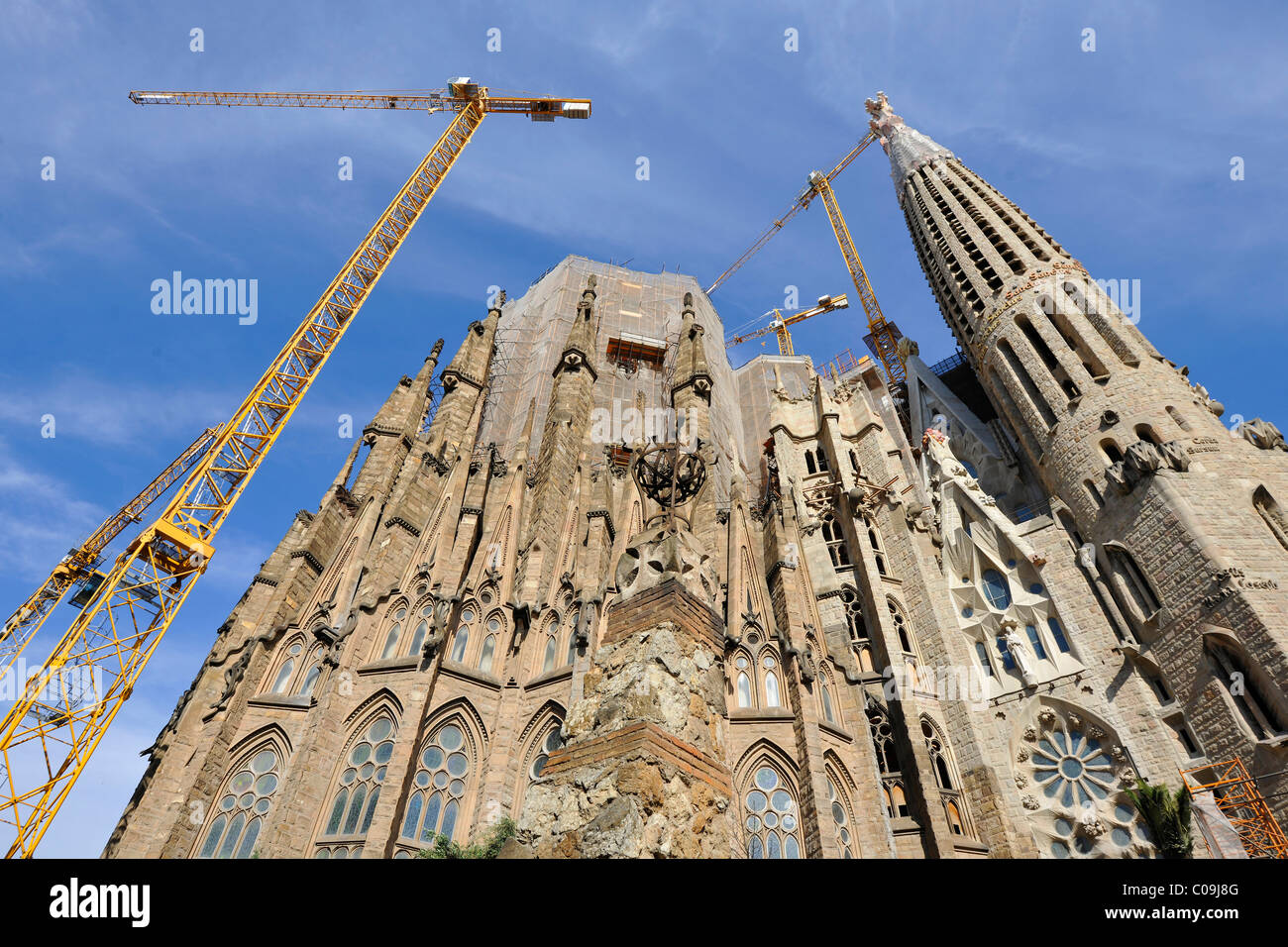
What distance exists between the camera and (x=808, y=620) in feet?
62.0

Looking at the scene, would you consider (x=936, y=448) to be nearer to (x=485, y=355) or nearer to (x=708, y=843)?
(x=485, y=355)

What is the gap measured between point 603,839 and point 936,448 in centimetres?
2536

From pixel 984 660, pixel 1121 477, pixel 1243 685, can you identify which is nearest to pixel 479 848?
pixel 984 660

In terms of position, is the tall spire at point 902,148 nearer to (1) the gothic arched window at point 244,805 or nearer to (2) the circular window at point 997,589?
(2) the circular window at point 997,589

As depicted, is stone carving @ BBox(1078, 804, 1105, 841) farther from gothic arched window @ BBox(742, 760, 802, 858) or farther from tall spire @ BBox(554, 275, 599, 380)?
tall spire @ BBox(554, 275, 599, 380)

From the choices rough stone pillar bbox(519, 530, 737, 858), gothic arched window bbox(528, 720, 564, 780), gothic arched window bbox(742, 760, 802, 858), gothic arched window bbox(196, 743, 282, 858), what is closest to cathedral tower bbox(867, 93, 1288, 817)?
gothic arched window bbox(742, 760, 802, 858)

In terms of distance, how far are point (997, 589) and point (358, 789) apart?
1879cm

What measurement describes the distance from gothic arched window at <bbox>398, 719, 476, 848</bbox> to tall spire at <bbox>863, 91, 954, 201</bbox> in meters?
37.3

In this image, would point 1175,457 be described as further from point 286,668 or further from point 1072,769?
point 286,668

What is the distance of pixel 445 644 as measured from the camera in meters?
17.0

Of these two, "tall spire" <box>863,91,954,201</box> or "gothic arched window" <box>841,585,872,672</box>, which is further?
"tall spire" <box>863,91,954,201</box>

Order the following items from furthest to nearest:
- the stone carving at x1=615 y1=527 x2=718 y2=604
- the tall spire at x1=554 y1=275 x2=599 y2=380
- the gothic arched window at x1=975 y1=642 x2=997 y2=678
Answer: the tall spire at x1=554 y1=275 x2=599 y2=380, the gothic arched window at x1=975 y1=642 x2=997 y2=678, the stone carving at x1=615 y1=527 x2=718 y2=604

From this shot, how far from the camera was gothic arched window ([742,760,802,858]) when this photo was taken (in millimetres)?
14672
